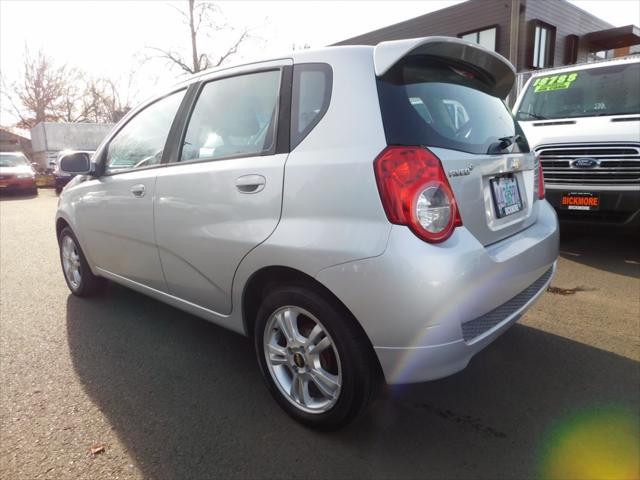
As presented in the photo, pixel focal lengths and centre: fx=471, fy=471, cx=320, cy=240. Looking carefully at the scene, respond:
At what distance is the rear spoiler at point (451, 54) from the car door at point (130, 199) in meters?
1.46

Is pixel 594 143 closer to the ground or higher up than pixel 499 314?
higher up

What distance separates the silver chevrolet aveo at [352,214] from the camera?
1.83 metres

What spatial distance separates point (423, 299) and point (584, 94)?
5087mm

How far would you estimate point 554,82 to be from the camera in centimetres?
597

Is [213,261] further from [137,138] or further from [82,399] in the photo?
[137,138]

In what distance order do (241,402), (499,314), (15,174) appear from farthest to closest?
1. (15,174)
2. (241,402)
3. (499,314)

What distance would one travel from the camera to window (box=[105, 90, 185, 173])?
297 cm

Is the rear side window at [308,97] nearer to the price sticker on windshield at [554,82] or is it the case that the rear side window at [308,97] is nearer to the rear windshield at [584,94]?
the rear windshield at [584,94]

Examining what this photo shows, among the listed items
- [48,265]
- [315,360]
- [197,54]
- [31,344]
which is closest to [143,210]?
[31,344]

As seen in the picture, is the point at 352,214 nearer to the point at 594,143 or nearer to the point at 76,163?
the point at 76,163

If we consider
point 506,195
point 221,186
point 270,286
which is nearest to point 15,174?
point 221,186

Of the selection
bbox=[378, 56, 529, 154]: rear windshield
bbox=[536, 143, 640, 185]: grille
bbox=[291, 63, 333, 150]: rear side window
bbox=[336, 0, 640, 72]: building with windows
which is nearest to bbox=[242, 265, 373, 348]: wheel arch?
bbox=[291, 63, 333, 150]: rear side window

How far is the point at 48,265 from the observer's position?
546cm

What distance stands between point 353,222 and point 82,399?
183 cm
